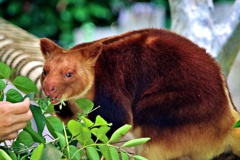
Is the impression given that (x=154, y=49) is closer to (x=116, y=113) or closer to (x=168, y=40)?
(x=168, y=40)

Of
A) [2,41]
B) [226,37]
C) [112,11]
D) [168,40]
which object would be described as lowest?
[112,11]

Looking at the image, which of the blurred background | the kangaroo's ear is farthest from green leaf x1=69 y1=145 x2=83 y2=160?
the blurred background

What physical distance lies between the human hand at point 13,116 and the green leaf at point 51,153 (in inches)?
2.7

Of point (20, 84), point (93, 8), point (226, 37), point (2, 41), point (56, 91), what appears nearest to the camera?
point (20, 84)

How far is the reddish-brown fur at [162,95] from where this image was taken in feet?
5.16

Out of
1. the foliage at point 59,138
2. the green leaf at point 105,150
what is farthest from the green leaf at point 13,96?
the green leaf at point 105,150

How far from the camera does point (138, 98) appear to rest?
162 centimetres

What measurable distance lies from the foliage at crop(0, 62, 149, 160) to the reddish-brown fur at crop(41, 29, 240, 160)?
9.1 inches

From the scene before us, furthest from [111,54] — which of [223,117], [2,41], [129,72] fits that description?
[2,41]

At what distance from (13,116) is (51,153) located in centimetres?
10

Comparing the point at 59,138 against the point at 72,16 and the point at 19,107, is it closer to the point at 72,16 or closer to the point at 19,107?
the point at 19,107

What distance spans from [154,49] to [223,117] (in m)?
0.24

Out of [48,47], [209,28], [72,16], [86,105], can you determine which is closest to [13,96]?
[86,105]

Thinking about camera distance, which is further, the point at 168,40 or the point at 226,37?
the point at 226,37
